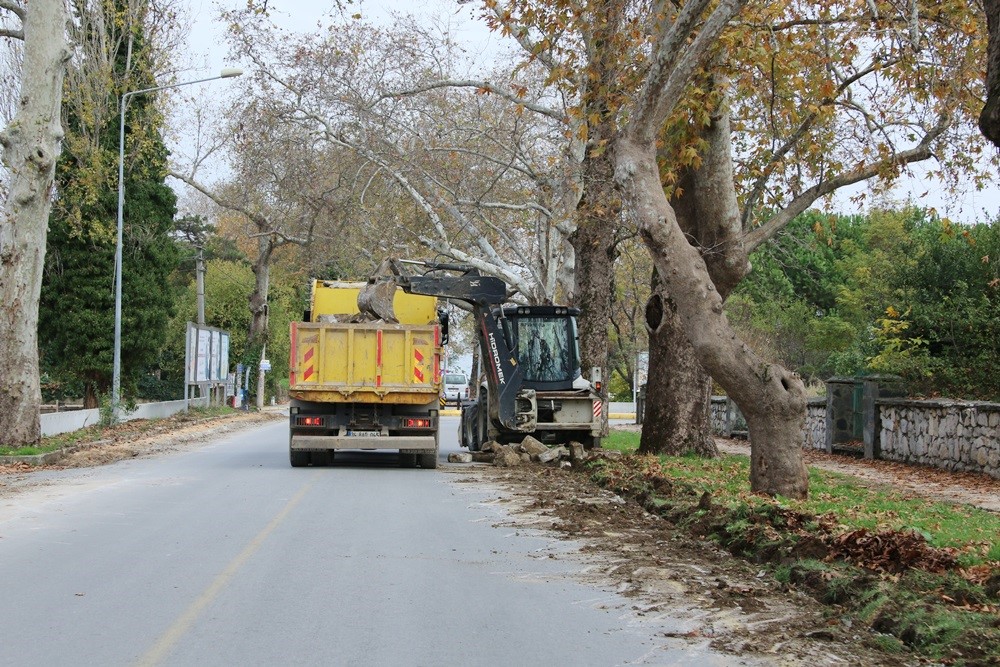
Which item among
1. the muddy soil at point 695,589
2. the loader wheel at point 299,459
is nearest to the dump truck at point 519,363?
the loader wheel at point 299,459

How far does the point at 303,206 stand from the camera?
3591cm

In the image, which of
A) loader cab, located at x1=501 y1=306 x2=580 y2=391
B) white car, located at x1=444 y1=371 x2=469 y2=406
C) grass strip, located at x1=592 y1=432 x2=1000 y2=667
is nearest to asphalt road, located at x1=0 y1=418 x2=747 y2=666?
grass strip, located at x1=592 y1=432 x2=1000 y2=667

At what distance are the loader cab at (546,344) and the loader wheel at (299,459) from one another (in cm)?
463

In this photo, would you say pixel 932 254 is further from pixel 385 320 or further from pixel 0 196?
pixel 0 196

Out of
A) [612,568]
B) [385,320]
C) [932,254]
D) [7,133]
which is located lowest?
[612,568]

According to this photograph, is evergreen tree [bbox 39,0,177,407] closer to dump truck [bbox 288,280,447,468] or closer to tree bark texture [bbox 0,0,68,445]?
tree bark texture [bbox 0,0,68,445]

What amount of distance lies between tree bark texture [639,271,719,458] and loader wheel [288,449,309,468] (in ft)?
20.2

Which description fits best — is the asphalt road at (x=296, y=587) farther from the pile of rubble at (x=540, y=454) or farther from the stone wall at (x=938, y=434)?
the stone wall at (x=938, y=434)

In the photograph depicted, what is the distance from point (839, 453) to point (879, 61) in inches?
415

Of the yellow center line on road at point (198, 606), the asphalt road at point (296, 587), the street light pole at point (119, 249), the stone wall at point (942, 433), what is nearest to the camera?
the yellow center line on road at point (198, 606)

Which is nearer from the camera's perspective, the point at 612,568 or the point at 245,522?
the point at 612,568

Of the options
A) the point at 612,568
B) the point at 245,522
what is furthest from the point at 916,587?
the point at 245,522

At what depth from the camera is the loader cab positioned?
74.1 ft

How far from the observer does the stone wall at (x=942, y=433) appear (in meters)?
18.3
